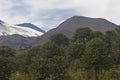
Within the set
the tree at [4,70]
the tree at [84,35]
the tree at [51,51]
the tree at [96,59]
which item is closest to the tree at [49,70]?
the tree at [4,70]

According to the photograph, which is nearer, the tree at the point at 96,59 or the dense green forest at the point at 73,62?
the dense green forest at the point at 73,62

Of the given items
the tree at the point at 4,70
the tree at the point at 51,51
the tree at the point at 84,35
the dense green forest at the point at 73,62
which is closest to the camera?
the dense green forest at the point at 73,62

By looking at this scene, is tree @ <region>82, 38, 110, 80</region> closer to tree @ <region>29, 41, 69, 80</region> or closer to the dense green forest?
the dense green forest

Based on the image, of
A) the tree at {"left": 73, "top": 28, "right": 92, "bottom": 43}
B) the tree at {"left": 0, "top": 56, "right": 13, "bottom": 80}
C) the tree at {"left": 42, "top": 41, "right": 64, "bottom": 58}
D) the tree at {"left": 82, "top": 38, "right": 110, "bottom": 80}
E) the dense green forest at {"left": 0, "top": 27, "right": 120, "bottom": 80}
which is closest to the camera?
the dense green forest at {"left": 0, "top": 27, "right": 120, "bottom": 80}

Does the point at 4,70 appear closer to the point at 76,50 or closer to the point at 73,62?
the point at 76,50

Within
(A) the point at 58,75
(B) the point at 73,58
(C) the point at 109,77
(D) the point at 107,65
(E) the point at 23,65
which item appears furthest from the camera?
(B) the point at 73,58

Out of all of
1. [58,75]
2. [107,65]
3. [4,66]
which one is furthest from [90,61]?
[4,66]

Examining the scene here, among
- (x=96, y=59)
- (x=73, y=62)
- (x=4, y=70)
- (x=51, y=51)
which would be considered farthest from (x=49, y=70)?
(x=73, y=62)

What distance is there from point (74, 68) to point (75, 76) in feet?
108

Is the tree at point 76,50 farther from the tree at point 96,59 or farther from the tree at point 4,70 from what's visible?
the tree at point 4,70

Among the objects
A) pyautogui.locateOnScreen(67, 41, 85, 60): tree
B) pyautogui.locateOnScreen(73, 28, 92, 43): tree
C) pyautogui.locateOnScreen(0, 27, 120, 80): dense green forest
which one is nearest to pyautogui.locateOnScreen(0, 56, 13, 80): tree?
pyautogui.locateOnScreen(0, 27, 120, 80): dense green forest

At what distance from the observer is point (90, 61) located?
112 metres

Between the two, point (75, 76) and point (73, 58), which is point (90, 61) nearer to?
point (75, 76)

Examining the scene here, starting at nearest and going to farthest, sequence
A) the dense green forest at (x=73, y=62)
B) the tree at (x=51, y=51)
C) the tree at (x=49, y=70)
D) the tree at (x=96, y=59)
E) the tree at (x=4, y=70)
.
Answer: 1. the tree at (x=49, y=70)
2. the dense green forest at (x=73, y=62)
3. the tree at (x=4, y=70)
4. the tree at (x=96, y=59)
5. the tree at (x=51, y=51)
